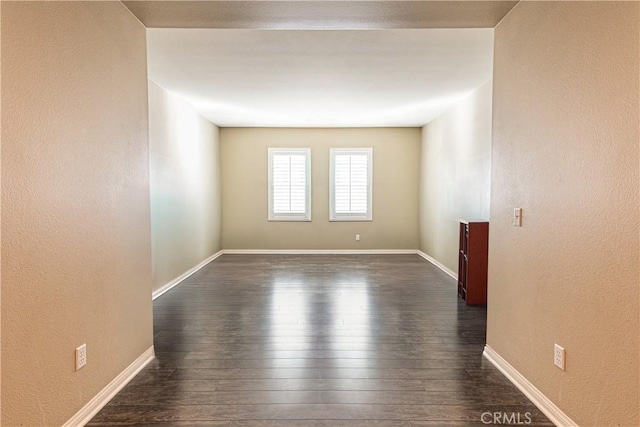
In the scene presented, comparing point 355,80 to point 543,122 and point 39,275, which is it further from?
point 39,275

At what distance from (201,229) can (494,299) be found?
4.83 metres

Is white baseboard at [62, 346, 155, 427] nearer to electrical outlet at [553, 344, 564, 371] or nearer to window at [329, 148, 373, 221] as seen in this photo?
electrical outlet at [553, 344, 564, 371]

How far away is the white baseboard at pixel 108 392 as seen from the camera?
1.82 m

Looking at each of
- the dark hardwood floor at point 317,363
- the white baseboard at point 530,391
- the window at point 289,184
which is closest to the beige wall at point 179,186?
the dark hardwood floor at point 317,363

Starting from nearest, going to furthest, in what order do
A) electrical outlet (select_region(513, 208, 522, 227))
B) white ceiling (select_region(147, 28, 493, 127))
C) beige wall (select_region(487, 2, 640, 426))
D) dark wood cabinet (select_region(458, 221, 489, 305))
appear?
beige wall (select_region(487, 2, 640, 426)) → electrical outlet (select_region(513, 208, 522, 227)) → white ceiling (select_region(147, 28, 493, 127)) → dark wood cabinet (select_region(458, 221, 489, 305))

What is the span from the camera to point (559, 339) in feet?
5.98

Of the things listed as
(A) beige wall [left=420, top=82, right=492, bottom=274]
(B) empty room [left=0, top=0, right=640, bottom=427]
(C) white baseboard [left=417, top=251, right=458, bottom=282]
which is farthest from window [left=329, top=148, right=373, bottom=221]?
(B) empty room [left=0, top=0, right=640, bottom=427]

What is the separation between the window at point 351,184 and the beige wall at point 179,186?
2.44 m

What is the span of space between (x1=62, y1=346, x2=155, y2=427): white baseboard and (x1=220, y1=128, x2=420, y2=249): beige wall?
4716 mm

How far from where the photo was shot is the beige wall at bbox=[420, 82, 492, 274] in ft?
14.1

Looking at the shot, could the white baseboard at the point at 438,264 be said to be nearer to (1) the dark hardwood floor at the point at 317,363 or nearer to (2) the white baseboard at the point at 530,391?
(1) the dark hardwood floor at the point at 317,363

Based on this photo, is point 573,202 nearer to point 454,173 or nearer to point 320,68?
point 320,68

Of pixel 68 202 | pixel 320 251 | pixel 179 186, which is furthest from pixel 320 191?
pixel 68 202

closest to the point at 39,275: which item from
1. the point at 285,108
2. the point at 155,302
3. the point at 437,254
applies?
the point at 155,302
